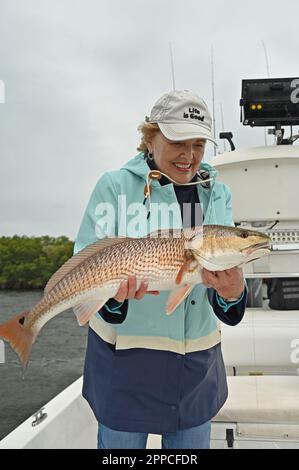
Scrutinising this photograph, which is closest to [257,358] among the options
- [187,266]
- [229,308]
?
[229,308]

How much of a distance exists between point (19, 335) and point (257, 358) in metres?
3.06

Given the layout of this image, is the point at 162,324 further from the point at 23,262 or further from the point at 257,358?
the point at 23,262

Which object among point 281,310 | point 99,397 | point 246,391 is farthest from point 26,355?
point 281,310

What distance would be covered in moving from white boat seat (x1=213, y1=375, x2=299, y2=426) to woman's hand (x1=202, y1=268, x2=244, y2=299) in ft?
5.43

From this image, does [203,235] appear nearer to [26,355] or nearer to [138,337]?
[138,337]

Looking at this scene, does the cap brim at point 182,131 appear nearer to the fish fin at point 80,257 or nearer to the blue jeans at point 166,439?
the fish fin at point 80,257

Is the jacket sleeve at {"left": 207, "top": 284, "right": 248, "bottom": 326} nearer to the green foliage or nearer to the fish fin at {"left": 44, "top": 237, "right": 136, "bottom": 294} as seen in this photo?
the fish fin at {"left": 44, "top": 237, "right": 136, "bottom": 294}

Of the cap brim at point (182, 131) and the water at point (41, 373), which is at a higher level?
the cap brim at point (182, 131)

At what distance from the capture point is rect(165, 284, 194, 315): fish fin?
189 cm

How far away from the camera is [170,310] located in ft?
6.22

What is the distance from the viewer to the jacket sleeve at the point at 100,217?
2012 mm

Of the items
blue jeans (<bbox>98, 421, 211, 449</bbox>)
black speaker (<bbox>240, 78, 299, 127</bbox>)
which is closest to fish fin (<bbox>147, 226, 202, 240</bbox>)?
blue jeans (<bbox>98, 421, 211, 449</bbox>)

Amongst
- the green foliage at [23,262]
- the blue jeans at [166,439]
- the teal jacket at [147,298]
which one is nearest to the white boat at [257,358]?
the blue jeans at [166,439]

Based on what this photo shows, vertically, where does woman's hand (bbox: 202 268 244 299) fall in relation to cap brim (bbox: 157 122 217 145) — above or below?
below
